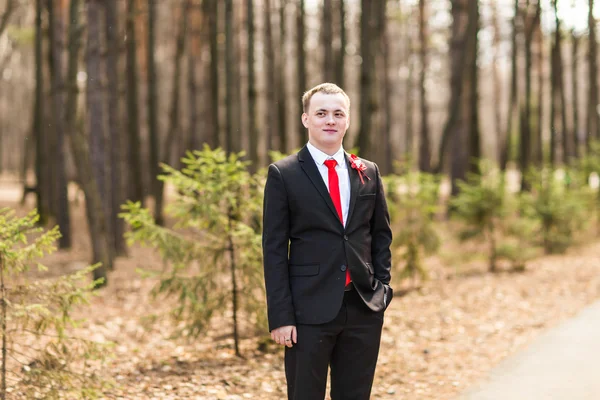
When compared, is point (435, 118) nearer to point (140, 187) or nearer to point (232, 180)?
point (140, 187)

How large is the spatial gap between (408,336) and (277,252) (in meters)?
4.79

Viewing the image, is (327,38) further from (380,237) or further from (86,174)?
(380,237)

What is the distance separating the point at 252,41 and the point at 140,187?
4874mm

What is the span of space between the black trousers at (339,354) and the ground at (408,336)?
76.5 inches

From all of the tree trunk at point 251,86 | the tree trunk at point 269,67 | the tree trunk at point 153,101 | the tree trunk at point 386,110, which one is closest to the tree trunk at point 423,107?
the tree trunk at point 386,110

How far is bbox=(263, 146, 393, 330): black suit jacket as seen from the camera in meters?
3.53

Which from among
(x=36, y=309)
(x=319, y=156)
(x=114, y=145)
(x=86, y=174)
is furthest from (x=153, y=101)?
(x=319, y=156)

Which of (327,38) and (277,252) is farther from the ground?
(327,38)

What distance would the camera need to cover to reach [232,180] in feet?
21.2

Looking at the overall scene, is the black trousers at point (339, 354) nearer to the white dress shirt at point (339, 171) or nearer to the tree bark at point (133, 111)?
the white dress shirt at point (339, 171)

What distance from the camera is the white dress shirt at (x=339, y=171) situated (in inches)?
145

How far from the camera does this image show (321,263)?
11.8 ft

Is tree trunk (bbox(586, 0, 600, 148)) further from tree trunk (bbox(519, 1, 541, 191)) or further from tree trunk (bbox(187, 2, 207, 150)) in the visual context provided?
Result: tree trunk (bbox(187, 2, 207, 150))

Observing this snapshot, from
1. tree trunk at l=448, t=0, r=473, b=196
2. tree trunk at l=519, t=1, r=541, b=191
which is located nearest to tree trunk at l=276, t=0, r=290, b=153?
tree trunk at l=448, t=0, r=473, b=196
